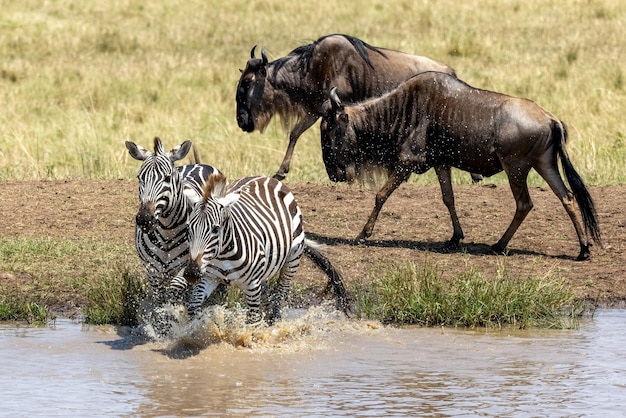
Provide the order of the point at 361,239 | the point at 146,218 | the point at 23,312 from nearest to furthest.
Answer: the point at 146,218, the point at 23,312, the point at 361,239

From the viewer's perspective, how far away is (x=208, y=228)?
20.7 feet

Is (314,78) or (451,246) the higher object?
(314,78)

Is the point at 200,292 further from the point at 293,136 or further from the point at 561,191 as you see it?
the point at 293,136

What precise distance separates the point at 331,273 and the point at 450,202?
274cm

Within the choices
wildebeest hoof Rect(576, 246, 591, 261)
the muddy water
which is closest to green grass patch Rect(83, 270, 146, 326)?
the muddy water

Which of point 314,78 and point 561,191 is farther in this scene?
point 314,78

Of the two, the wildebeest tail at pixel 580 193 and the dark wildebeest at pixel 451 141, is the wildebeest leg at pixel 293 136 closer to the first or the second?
the dark wildebeest at pixel 451 141

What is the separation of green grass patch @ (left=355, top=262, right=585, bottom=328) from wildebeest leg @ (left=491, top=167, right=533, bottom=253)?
206cm

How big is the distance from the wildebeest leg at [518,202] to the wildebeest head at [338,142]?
145 cm

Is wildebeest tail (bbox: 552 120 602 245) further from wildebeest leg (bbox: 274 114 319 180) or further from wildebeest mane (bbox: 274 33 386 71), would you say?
wildebeest leg (bbox: 274 114 319 180)

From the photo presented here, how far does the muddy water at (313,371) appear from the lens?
5.81m

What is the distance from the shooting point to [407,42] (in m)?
23.4

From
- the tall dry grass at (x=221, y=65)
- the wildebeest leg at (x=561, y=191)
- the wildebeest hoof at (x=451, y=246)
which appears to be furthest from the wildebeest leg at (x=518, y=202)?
the tall dry grass at (x=221, y=65)

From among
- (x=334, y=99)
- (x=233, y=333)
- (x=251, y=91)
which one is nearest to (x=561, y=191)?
(x=334, y=99)
